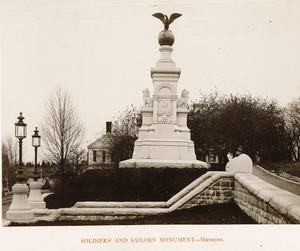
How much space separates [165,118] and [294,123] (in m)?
9.73

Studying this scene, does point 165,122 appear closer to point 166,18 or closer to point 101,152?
point 166,18

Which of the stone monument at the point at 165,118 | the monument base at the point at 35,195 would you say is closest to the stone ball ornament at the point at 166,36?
the stone monument at the point at 165,118

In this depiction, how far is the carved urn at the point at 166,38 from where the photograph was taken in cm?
2688

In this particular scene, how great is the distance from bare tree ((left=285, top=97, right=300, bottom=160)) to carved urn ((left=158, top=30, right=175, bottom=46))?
22.6 ft

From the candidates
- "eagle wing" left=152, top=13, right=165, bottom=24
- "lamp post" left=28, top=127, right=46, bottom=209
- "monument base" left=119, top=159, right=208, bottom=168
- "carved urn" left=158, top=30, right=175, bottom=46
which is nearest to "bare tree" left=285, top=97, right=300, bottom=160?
"monument base" left=119, top=159, right=208, bottom=168

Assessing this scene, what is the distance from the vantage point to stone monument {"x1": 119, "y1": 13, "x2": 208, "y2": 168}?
2545 centimetres

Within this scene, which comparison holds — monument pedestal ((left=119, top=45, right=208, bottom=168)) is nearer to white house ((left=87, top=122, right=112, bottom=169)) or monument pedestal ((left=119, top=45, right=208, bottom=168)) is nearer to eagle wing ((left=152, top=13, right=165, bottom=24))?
eagle wing ((left=152, top=13, right=165, bottom=24))

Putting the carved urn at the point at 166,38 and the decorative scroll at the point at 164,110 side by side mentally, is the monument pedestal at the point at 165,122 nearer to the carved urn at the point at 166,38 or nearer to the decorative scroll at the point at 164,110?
the decorative scroll at the point at 164,110

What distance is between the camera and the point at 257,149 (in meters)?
40.5

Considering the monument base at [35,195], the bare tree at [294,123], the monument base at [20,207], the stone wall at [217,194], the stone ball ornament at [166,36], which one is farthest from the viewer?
the bare tree at [294,123]

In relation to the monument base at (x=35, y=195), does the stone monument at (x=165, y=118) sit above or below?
above

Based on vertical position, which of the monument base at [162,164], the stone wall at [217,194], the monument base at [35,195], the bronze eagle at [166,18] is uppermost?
the bronze eagle at [166,18]
